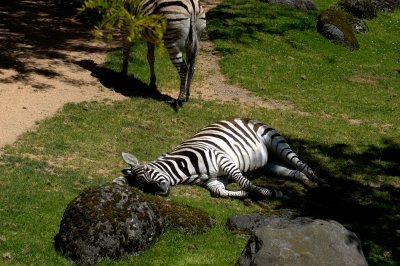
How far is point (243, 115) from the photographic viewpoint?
16.1 meters

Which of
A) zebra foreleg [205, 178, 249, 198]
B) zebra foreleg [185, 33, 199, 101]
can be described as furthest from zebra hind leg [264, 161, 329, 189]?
zebra foreleg [185, 33, 199, 101]

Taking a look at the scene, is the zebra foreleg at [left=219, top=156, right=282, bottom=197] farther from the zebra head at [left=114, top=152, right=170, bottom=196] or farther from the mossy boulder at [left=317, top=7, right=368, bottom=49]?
the mossy boulder at [left=317, top=7, right=368, bottom=49]

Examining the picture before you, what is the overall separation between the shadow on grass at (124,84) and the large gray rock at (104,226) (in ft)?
25.0

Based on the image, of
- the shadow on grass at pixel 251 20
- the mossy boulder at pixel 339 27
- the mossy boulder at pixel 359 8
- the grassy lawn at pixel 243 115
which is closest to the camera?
the grassy lawn at pixel 243 115

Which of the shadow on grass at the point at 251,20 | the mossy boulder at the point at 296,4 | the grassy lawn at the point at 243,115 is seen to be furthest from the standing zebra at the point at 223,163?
the mossy boulder at the point at 296,4

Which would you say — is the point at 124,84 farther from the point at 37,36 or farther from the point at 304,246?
the point at 304,246

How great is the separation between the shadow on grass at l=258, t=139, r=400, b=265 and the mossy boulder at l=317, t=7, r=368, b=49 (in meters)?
9.01

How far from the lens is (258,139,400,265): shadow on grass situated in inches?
412

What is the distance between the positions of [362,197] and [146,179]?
398cm

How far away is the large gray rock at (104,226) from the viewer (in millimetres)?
8641

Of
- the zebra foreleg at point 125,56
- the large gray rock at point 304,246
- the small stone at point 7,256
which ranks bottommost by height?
the zebra foreleg at point 125,56

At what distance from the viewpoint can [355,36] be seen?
24.2m

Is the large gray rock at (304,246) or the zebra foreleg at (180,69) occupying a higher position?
the large gray rock at (304,246)

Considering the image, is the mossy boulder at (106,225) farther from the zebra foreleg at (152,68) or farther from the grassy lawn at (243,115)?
the zebra foreleg at (152,68)
